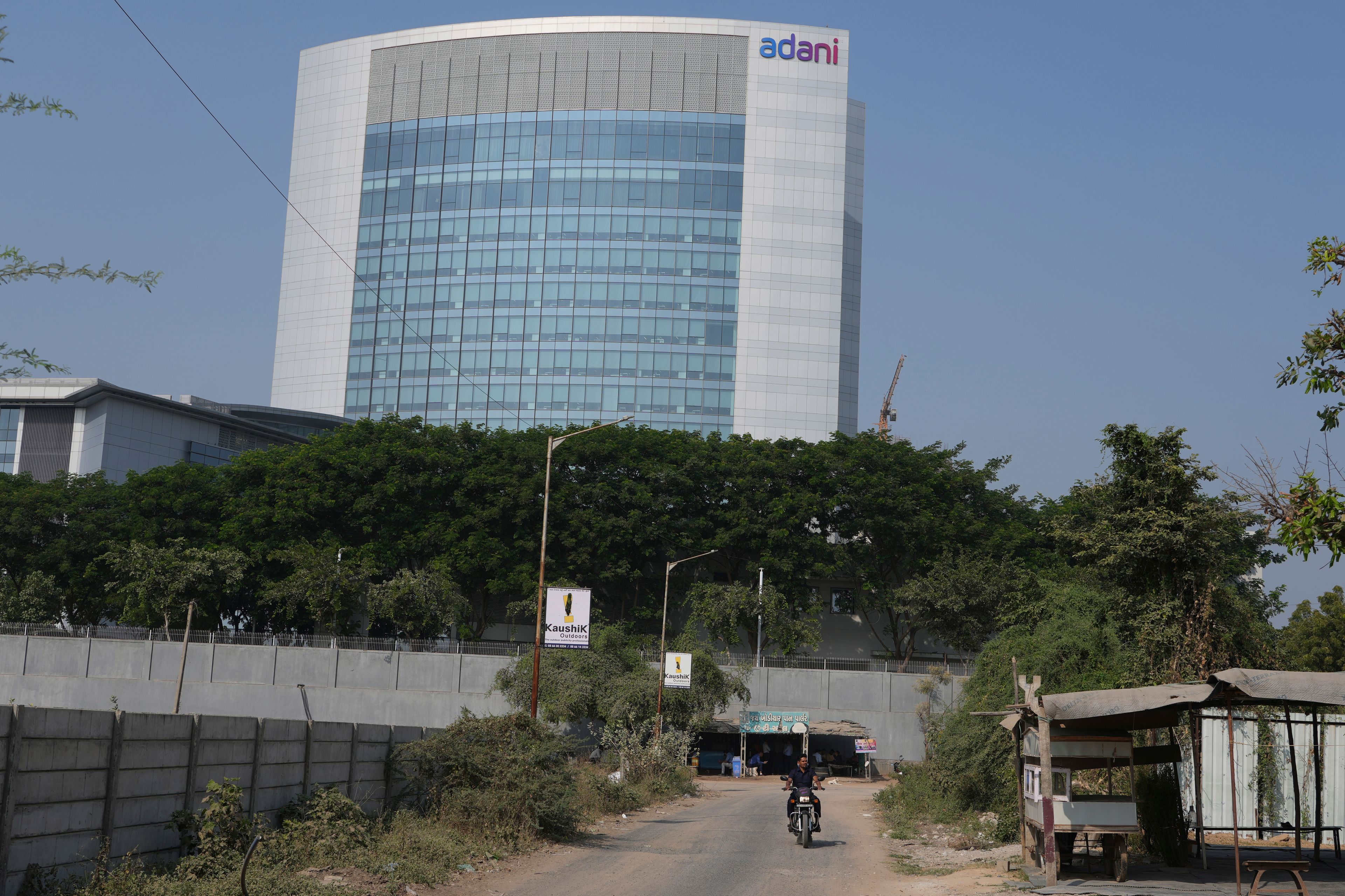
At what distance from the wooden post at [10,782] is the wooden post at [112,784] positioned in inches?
58.4

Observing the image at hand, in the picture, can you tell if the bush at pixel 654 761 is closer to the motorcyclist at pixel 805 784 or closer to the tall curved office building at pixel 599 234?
the motorcyclist at pixel 805 784

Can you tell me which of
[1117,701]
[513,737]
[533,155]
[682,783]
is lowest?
[682,783]

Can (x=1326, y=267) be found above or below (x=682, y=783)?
above

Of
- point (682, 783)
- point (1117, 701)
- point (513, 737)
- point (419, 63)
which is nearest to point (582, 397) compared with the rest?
point (419, 63)

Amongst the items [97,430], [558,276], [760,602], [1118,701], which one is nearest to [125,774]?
[1118,701]

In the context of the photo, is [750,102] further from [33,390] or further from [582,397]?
[33,390]

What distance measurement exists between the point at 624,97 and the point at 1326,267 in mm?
92042

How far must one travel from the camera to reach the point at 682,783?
36562 millimetres

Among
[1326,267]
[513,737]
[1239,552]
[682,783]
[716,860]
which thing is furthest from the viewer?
[1239,552]

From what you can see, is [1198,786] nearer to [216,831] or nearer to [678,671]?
[216,831]

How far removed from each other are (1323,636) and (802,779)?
4511cm

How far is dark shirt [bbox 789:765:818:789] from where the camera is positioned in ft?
71.2

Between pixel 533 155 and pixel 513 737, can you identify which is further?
pixel 533 155

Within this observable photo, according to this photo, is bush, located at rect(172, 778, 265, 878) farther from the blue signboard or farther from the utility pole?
the utility pole
